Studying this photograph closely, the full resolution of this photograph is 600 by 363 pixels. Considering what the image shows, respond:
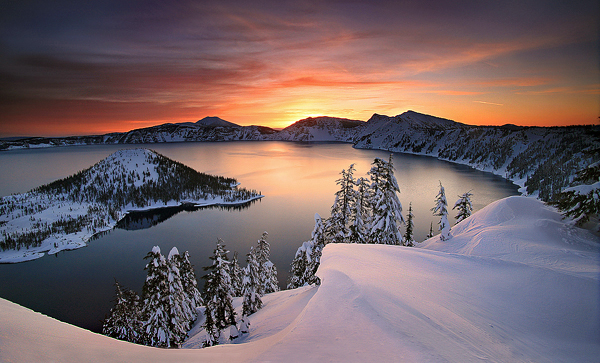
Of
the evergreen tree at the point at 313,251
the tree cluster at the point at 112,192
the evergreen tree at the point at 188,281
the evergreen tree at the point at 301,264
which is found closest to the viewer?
the evergreen tree at the point at 313,251

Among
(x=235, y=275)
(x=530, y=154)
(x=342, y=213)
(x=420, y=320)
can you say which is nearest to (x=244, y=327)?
(x=235, y=275)

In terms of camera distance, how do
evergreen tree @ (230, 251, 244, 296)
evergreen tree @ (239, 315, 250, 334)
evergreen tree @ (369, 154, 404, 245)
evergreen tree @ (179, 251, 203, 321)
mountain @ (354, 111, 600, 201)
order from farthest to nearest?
1. mountain @ (354, 111, 600, 201)
2. evergreen tree @ (179, 251, 203, 321)
3. evergreen tree @ (230, 251, 244, 296)
4. evergreen tree @ (369, 154, 404, 245)
5. evergreen tree @ (239, 315, 250, 334)

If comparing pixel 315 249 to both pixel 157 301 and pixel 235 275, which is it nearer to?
pixel 235 275

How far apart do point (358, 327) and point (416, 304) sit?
78.7 inches

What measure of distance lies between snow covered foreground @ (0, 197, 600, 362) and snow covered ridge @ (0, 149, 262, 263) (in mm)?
64418

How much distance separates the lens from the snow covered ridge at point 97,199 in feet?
167

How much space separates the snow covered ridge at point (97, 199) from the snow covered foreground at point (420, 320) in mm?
64418

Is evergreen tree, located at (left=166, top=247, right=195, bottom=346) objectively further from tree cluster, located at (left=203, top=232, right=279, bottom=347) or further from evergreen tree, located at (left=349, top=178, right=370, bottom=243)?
evergreen tree, located at (left=349, top=178, right=370, bottom=243)

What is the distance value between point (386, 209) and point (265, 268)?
15.6 meters

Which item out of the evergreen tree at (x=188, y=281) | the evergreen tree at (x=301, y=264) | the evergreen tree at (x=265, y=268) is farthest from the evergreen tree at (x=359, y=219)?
the evergreen tree at (x=188, y=281)

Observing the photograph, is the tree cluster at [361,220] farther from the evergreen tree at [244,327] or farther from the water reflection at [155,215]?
the water reflection at [155,215]

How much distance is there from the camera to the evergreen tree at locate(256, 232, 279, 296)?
2628 centimetres

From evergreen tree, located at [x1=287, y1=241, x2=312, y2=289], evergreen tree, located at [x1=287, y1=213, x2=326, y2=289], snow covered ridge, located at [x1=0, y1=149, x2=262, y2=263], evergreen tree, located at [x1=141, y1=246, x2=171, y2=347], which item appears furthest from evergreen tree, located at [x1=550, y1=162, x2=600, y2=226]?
snow covered ridge, located at [x1=0, y1=149, x2=262, y2=263]

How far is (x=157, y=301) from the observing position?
60.0 ft
